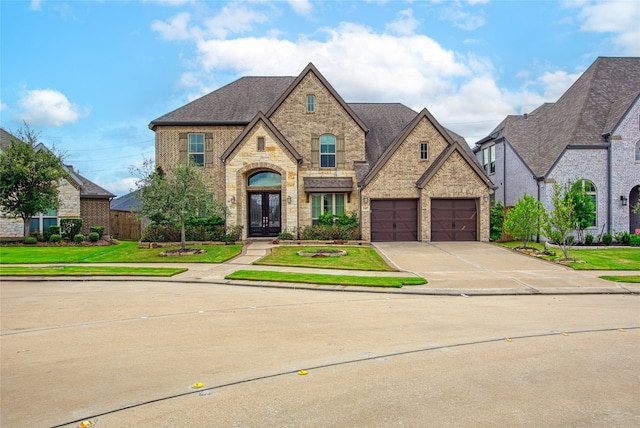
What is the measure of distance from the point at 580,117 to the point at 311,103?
15.9 m

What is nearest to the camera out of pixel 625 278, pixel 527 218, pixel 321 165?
pixel 625 278

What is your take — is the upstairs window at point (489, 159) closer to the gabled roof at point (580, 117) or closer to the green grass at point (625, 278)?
the gabled roof at point (580, 117)

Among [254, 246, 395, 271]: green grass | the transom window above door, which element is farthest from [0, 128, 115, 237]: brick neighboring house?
[254, 246, 395, 271]: green grass

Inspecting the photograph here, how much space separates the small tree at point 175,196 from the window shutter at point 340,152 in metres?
9.20

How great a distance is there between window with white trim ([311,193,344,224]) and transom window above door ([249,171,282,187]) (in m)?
2.32

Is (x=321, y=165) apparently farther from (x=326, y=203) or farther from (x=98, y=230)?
(x=98, y=230)

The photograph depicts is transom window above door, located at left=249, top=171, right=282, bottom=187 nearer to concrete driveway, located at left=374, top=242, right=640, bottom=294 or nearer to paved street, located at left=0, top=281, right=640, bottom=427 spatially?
concrete driveway, located at left=374, top=242, right=640, bottom=294

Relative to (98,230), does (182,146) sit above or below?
above

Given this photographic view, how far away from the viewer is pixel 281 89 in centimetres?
3284

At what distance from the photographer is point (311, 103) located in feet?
96.1

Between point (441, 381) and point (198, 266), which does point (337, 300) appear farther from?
point (198, 266)

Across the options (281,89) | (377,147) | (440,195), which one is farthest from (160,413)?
(281,89)

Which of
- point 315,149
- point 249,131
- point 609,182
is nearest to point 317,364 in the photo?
point 249,131

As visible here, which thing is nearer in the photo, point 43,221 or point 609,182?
point 609,182
